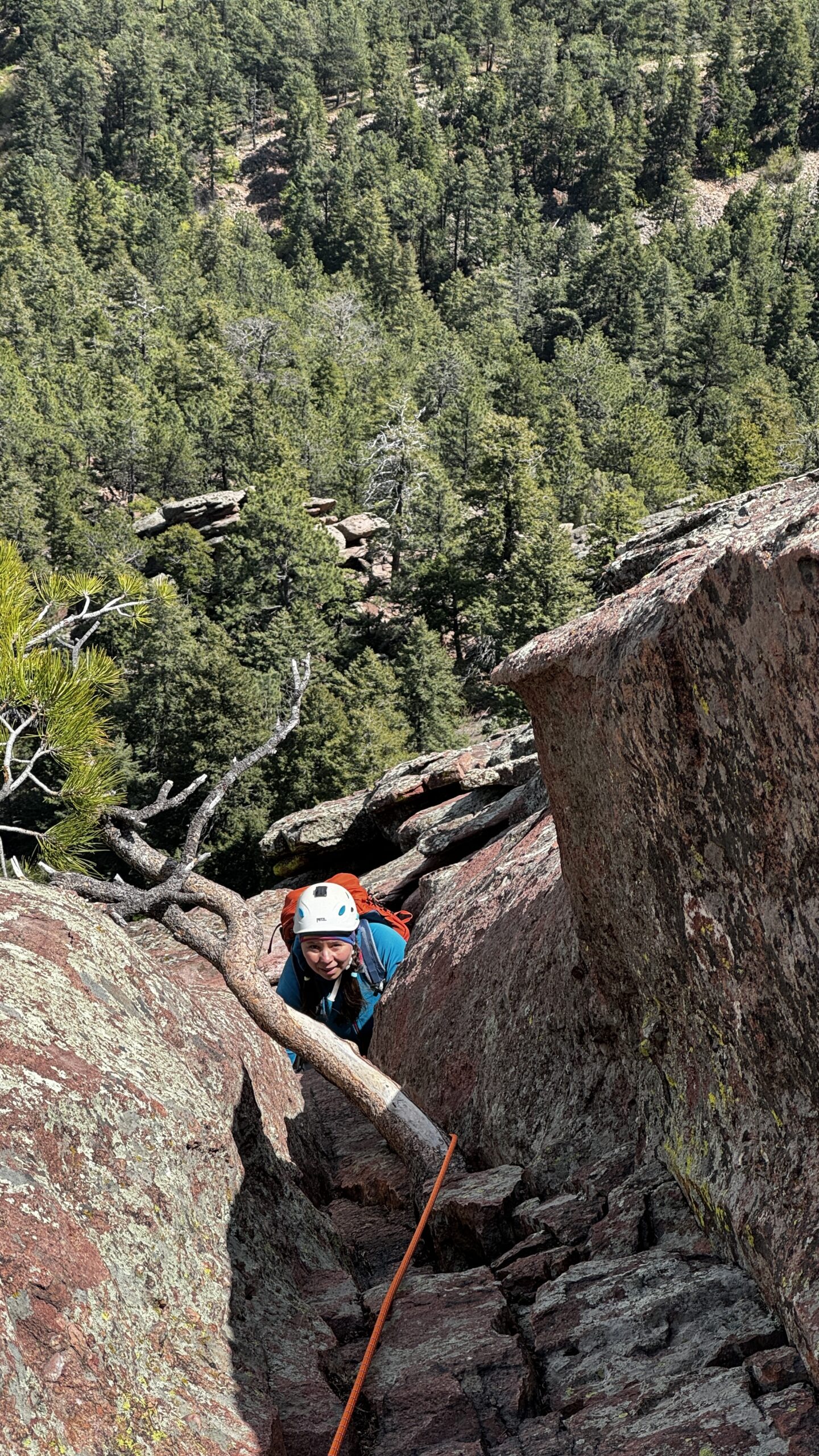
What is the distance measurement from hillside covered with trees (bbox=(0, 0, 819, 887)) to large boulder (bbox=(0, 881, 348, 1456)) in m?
5.37

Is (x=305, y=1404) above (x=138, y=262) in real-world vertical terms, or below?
below

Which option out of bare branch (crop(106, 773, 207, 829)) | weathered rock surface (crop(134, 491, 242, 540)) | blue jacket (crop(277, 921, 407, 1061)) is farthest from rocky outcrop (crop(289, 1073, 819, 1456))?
weathered rock surface (crop(134, 491, 242, 540))

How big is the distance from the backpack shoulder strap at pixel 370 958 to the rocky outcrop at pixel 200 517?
203 feet

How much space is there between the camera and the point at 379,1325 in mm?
4117

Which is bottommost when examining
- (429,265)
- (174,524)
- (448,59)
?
(174,524)

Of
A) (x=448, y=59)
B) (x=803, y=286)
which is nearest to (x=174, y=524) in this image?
(x=803, y=286)

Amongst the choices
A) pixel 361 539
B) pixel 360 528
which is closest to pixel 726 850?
pixel 360 528

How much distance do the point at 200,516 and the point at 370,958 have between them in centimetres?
6383

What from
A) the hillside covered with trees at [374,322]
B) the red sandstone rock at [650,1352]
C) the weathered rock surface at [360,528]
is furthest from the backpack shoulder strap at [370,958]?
the weathered rock surface at [360,528]

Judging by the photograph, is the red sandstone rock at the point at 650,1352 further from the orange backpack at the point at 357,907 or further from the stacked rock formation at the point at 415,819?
the stacked rock formation at the point at 415,819

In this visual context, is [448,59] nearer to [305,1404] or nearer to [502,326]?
[502,326]

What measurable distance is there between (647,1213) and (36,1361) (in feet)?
9.57

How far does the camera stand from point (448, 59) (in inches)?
7136

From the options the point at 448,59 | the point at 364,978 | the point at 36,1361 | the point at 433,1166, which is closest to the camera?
the point at 36,1361
